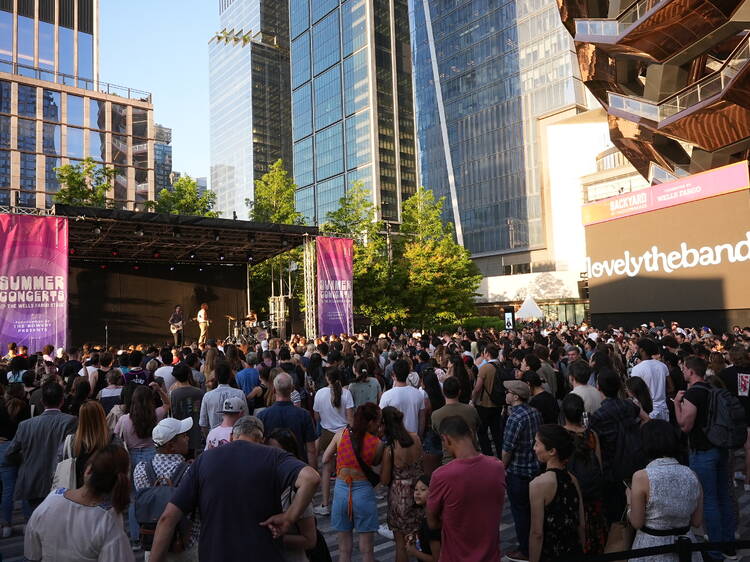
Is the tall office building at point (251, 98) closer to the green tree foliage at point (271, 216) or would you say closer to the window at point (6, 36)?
the window at point (6, 36)

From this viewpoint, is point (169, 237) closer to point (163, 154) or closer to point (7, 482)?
point (7, 482)

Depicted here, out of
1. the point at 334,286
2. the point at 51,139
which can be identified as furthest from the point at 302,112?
the point at 334,286

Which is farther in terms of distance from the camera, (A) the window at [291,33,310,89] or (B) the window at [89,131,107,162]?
(A) the window at [291,33,310,89]

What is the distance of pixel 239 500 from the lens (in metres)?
2.50

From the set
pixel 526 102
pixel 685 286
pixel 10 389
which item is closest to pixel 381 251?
pixel 685 286

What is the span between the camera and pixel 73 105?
55.8 m

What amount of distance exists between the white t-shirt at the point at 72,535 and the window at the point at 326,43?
338ft

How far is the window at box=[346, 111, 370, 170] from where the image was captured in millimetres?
91875

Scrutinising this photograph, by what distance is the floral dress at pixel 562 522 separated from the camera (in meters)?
3.05

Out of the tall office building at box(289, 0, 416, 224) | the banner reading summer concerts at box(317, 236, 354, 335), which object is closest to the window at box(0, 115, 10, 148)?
the banner reading summer concerts at box(317, 236, 354, 335)

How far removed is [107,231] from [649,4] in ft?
74.6

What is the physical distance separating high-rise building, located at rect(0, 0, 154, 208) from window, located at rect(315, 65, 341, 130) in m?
42.2

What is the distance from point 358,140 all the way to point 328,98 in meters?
12.2

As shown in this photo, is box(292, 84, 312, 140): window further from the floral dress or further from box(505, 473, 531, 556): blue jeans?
the floral dress
